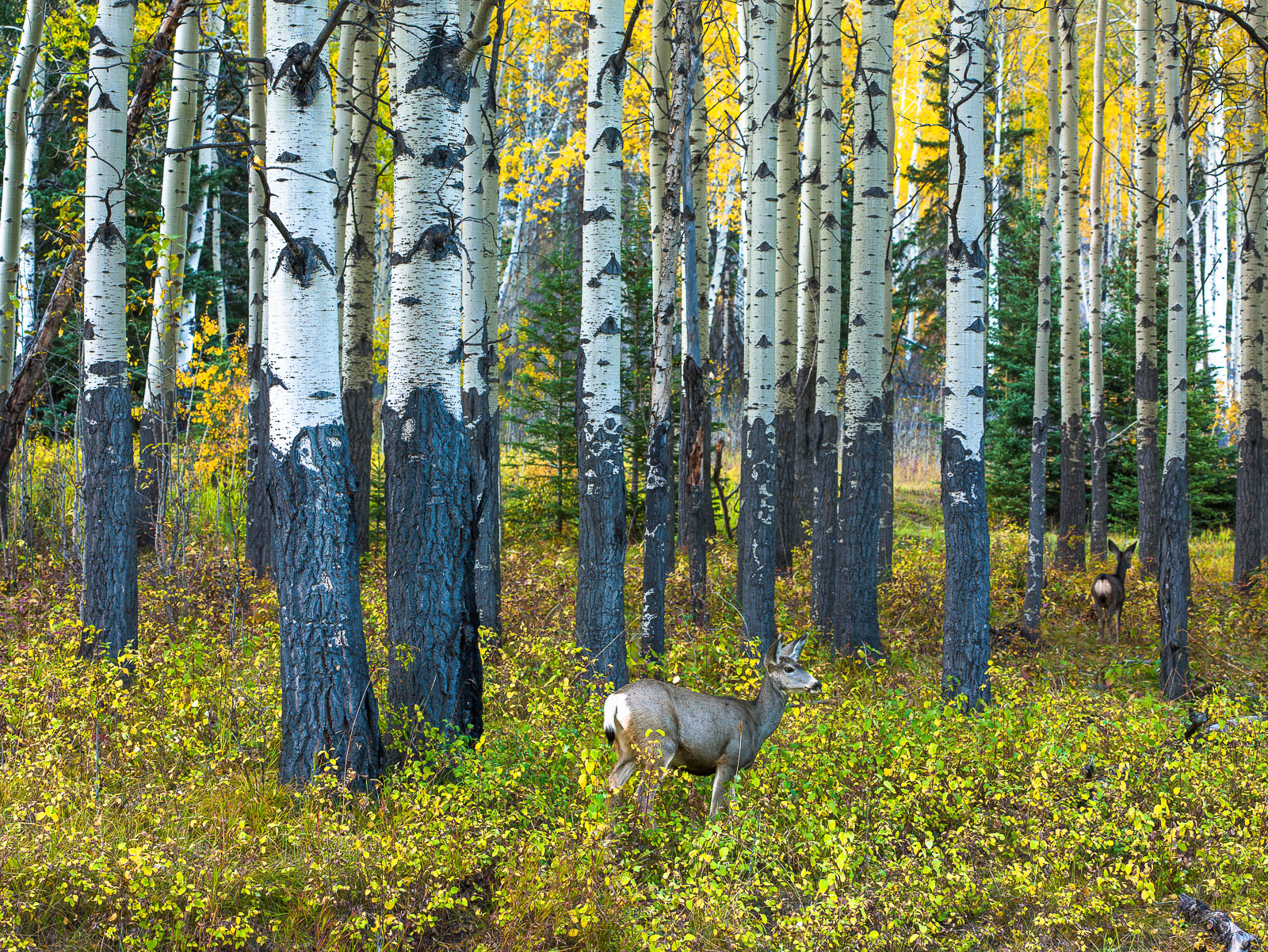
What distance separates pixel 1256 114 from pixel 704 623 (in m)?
10.9


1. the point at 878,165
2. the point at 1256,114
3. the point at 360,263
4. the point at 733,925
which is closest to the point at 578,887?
the point at 733,925

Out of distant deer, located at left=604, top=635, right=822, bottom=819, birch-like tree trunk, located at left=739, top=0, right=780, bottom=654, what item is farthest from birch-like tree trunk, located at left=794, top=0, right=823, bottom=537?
distant deer, located at left=604, top=635, right=822, bottom=819

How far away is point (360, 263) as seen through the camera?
10609 millimetres

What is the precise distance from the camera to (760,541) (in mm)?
8805

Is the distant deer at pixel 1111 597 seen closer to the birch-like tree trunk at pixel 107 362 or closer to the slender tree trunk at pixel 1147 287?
the slender tree trunk at pixel 1147 287

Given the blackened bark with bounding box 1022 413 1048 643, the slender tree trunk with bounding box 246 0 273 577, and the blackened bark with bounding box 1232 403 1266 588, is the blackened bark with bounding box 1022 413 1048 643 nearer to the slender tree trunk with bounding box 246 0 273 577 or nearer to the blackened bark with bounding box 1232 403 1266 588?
the blackened bark with bounding box 1232 403 1266 588

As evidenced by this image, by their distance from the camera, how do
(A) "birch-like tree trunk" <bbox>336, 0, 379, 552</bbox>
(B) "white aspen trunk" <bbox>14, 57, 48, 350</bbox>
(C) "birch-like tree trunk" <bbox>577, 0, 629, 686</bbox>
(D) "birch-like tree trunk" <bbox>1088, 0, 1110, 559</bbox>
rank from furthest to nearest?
(D) "birch-like tree trunk" <bbox>1088, 0, 1110, 559</bbox> → (B) "white aspen trunk" <bbox>14, 57, 48, 350</bbox> → (A) "birch-like tree trunk" <bbox>336, 0, 379, 552</bbox> → (C) "birch-like tree trunk" <bbox>577, 0, 629, 686</bbox>

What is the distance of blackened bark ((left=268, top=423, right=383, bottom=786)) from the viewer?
4.87 meters

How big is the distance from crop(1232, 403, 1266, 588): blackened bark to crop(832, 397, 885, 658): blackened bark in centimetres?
674

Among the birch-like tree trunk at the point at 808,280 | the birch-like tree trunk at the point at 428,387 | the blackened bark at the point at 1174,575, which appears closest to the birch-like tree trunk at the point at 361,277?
the birch-like tree trunk at the point at 428,387

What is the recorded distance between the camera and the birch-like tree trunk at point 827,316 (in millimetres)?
9750

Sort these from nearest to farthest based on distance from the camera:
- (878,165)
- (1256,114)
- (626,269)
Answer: (878,165)
(1256,114)
(626,269)

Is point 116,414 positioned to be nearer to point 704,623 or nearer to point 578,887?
point 578,887

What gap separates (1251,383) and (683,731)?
11794 millimetres
